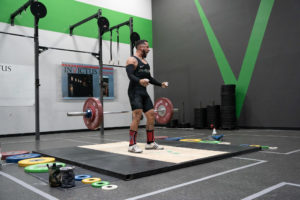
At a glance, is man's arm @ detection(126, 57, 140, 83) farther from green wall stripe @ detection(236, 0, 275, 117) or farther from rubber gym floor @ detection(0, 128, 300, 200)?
green wall stripe @ detection(236, 0, 275, 117)

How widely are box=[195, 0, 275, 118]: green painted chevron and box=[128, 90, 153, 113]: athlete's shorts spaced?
3.79 metres

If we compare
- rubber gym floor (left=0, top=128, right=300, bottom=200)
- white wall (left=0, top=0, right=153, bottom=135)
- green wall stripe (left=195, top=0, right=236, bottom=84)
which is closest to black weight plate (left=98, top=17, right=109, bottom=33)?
white wall (left=0, top=0, right=153, bottom=135)

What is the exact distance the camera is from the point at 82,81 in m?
6.75

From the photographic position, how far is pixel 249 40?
20.2 feet

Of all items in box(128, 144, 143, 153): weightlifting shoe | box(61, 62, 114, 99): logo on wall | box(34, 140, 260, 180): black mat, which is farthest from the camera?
box(61, 62, 114, 99): logo on wall

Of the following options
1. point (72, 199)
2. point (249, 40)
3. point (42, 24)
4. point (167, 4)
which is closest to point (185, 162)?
point (72, 199)

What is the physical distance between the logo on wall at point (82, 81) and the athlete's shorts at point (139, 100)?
3787mm

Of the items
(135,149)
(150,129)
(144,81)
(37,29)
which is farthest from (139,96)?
(37,29)

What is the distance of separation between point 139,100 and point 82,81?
13.2ft

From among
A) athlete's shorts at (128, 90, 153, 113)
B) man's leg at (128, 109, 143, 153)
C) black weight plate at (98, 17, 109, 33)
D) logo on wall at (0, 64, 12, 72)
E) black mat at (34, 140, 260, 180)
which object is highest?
black weight plate at (98, 17, 109, 33)

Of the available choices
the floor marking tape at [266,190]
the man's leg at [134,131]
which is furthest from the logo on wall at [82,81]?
the floor marking tape at [266,190]

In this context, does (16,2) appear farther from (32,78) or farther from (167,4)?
(167,4)

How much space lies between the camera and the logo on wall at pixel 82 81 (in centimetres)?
649

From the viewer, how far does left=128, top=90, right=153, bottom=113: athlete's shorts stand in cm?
307
